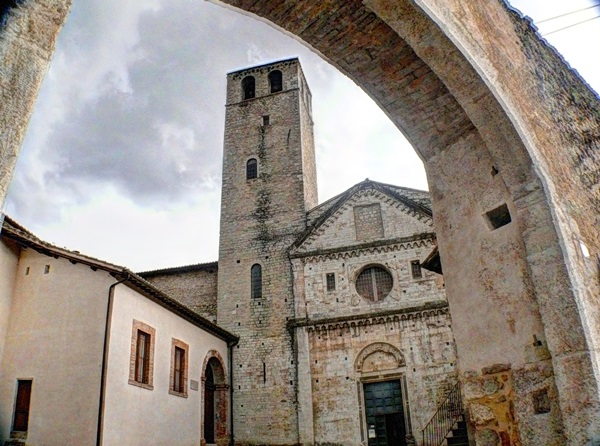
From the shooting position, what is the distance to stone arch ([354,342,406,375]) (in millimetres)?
18750

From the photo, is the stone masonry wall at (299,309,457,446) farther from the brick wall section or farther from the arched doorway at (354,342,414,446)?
the brick wall section

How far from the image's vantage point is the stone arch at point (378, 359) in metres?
18.8

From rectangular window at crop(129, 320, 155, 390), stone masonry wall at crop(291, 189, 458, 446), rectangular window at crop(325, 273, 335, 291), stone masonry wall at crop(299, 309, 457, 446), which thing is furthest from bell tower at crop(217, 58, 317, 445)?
rectangular window at crop(129, 320, 155, 390)

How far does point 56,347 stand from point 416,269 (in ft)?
40.7

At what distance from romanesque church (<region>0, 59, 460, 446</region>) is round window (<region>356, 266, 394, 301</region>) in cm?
5

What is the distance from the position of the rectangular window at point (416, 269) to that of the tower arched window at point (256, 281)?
6.05m

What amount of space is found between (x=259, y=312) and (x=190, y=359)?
462 cm

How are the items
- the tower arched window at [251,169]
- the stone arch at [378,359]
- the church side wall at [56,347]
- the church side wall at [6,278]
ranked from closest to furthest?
the church side wall at [56,347]
the church side wall at [6,278]
the stone arch at [378,359]
the tower arched window at [251,169]

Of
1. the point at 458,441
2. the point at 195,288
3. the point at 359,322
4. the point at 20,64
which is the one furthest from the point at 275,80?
the point at 20,64

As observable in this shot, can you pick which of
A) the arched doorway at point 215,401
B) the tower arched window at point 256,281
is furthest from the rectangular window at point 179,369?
Answer: the tower arched window at point 256,281

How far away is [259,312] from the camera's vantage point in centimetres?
2067

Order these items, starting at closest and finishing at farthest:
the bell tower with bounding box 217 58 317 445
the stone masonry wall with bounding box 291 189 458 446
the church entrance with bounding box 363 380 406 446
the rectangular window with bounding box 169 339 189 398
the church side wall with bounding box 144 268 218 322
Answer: the rectangular window with bounding box 169 339 189 398 < the church entrance with bounding box 363 380 406 446 < the stone masonry wall with bounding box 291 189 458 446 < the bell tower with bounding box 217 58 317 445 < the church side wall with bounding box 144 268 218 322

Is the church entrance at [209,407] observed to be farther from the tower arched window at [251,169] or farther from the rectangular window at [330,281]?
the tower arched window at [251,169]

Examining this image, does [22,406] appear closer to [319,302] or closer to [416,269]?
[319,302]
